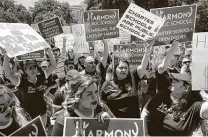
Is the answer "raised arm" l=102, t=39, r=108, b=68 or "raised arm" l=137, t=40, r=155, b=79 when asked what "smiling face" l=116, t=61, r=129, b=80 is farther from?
"raised arm" l=102, t=39, r=108, b=68

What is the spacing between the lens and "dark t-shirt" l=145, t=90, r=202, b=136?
490 centimetres

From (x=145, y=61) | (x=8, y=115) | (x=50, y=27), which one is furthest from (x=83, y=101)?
(x=50, y=27)

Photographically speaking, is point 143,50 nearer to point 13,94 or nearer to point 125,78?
point 125,78

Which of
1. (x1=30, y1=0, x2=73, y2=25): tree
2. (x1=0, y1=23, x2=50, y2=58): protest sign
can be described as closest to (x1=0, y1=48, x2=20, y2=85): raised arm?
(x1=0, y1=23, x2=50, y2=58): protest sign

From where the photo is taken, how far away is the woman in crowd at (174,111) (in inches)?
193

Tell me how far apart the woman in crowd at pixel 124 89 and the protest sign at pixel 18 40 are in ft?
3.07

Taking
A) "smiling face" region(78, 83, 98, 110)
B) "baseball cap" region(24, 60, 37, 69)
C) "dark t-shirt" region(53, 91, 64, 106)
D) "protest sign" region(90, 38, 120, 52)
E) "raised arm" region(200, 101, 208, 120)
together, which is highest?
"protest sign" region(90, 38, 120, 52)

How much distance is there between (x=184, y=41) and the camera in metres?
5.21

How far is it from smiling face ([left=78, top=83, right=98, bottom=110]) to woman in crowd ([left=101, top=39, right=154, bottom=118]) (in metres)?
0.52

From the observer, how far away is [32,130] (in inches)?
178

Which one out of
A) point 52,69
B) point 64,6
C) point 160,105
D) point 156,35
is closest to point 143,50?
point 156,35

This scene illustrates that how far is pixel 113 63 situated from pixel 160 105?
31.2 inches

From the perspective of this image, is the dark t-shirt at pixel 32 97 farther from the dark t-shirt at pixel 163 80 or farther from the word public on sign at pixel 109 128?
the dark t-shirt at pixel 163 80

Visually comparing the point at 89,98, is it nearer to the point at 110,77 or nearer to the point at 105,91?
the point at 105,91
